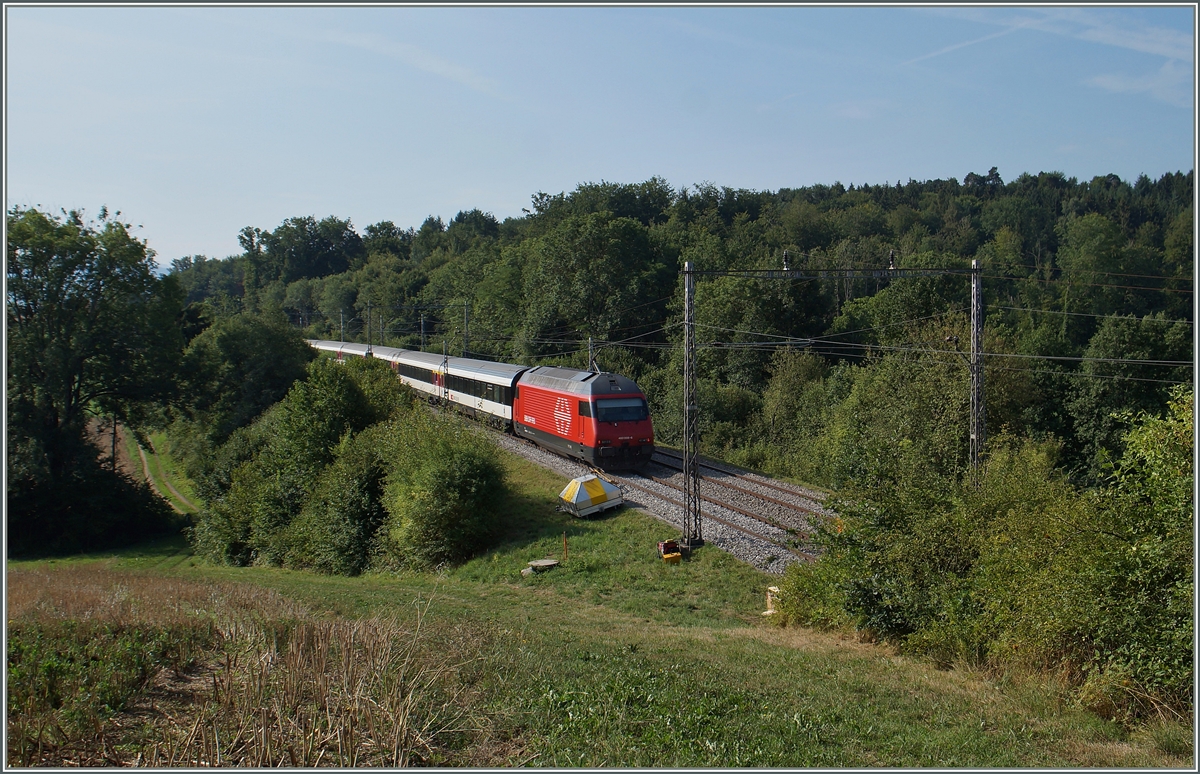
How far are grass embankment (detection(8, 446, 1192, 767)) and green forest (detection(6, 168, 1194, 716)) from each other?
4.83ft

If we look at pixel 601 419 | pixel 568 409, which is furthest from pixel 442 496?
pixel 568 409

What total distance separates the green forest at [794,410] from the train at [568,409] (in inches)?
86.9

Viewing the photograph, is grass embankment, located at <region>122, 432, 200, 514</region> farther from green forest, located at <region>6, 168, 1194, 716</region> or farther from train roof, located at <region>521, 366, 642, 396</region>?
train roof, located at <region>521, 366, 642, 396</region>

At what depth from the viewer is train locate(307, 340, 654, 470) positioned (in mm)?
24500

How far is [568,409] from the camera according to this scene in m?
25.8

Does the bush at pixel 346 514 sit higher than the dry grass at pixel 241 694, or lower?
lower

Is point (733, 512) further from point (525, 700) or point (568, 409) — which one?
point (525, 700)

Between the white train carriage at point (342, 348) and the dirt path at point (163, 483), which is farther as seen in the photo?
the white train carriage at point (342, 348)

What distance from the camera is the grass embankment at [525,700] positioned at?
6.91m

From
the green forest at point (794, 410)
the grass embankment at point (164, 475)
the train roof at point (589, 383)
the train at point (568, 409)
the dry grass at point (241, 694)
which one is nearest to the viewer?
the dry grass at point (241, 694)

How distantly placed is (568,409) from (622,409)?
2136 millimetres

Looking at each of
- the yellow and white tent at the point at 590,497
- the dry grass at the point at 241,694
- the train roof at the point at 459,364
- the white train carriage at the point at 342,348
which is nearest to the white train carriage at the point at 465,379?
the train roof at the point at 459,364

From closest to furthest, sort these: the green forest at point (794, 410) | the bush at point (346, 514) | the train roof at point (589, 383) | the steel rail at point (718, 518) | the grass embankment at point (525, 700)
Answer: the grass embankment at point (525, 700) → the green forest at point (794, 410) → the steel rail at point (718, 518) → the bush at point (346, 514) → the train roof at point (589, 383)

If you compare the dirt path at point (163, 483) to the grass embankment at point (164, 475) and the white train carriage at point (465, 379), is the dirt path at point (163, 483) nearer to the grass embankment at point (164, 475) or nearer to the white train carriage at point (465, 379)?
the grass embankment at point (164, 475)
